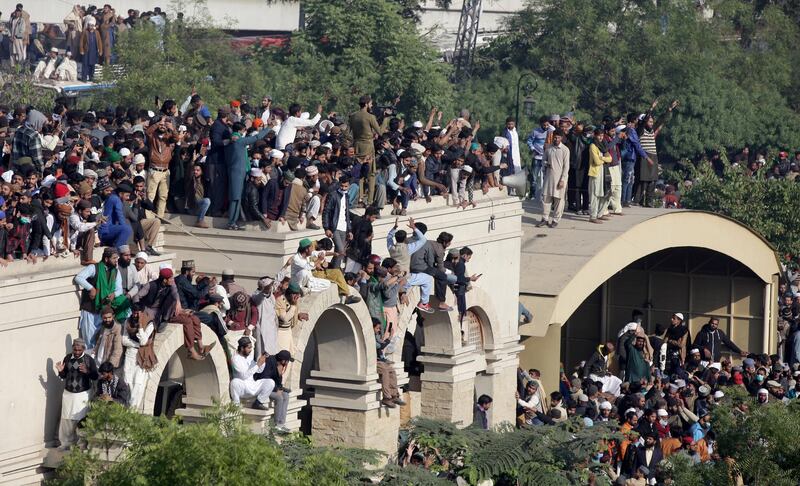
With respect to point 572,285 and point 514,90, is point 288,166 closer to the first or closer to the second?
point 572,285

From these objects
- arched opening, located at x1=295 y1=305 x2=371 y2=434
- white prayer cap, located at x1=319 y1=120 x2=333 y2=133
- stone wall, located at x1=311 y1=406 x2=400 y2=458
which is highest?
white prayer cap, located at x1=319 y1=120 x2=333 y2=133

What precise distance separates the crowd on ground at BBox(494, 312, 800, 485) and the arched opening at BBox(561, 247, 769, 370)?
2786 millimetres

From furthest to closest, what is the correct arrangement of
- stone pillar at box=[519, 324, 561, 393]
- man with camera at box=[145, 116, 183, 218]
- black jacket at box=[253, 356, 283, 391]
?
stone pillar at box=[519, 324, 561, 393] < man with camera at box=[145, 116, 183, 218] < black jacket at box=[253, 356, 283, 391]

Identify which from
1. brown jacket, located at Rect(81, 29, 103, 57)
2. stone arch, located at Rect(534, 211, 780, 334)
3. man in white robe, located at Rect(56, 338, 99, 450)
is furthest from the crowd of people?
man in white robe, located at Rect(56, 338, 99, 450)

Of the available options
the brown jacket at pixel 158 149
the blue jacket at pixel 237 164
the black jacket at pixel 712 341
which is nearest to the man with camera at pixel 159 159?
the brown jacket at pixel 158 149

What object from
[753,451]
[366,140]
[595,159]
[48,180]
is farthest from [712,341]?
[48,180]

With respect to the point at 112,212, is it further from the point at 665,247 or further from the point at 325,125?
the point at 665,247

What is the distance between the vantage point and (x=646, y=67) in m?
63.0

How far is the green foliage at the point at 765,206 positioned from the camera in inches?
1927

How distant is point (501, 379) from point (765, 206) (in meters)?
15.2

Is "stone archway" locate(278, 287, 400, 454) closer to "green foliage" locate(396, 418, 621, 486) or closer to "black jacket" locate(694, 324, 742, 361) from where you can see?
"green foliage" locate(396, 418, 621, 486)

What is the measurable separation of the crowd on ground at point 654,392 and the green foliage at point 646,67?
1978 cm

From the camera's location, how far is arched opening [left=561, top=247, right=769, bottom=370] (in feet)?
148

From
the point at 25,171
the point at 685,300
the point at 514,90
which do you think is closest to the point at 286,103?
the point at 514,90
